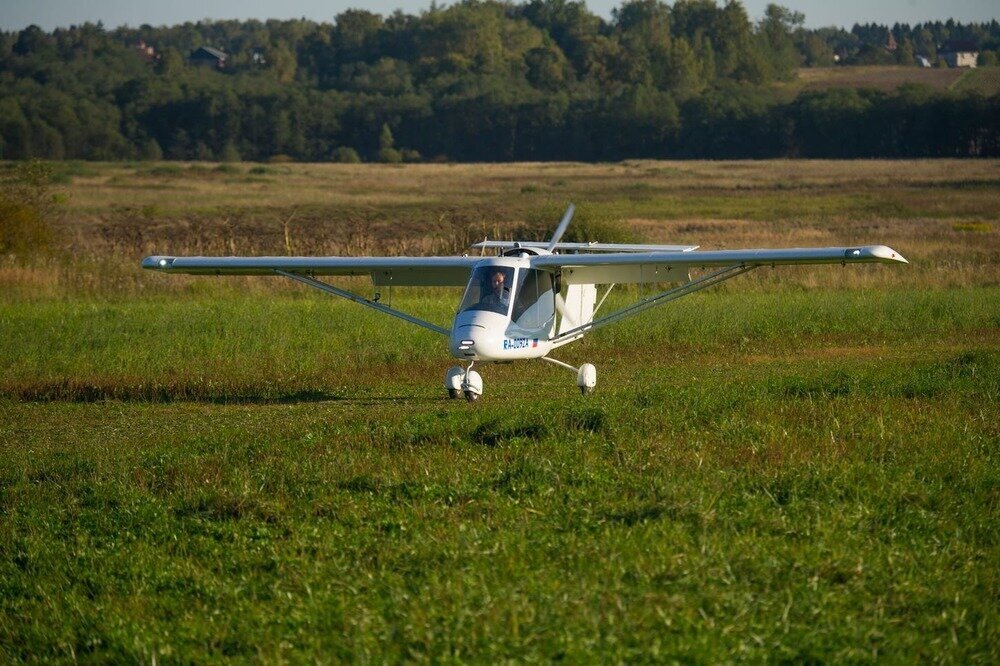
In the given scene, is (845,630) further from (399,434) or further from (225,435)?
(225,435)

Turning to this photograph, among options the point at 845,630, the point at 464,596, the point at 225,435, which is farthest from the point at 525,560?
the point at 225,435

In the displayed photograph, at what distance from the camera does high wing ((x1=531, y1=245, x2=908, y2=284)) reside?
607 inches

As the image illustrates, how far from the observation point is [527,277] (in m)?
16.9

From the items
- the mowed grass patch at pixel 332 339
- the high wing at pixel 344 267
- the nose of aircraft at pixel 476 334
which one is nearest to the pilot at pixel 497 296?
the nose of aircraft at pixel 476 334

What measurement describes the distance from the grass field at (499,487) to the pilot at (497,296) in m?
1.15

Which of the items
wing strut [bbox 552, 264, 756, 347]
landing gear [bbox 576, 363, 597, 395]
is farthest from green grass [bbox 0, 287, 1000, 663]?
wing strut [bbox 552, 264, 756, 347]

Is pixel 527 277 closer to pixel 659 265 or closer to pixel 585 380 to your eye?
pixel 585 380

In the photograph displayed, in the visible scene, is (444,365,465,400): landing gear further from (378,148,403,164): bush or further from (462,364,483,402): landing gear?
(378,148,403,164): bush

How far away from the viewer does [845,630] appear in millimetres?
6926

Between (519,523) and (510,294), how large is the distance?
24.8 feet

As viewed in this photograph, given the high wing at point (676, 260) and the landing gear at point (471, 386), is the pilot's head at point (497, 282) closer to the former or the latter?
the high wing at point (676, 260)

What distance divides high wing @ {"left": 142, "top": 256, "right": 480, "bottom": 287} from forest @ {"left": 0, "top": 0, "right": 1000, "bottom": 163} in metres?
76.1

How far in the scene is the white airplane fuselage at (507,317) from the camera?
615 inches

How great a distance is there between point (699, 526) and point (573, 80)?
440 ft
